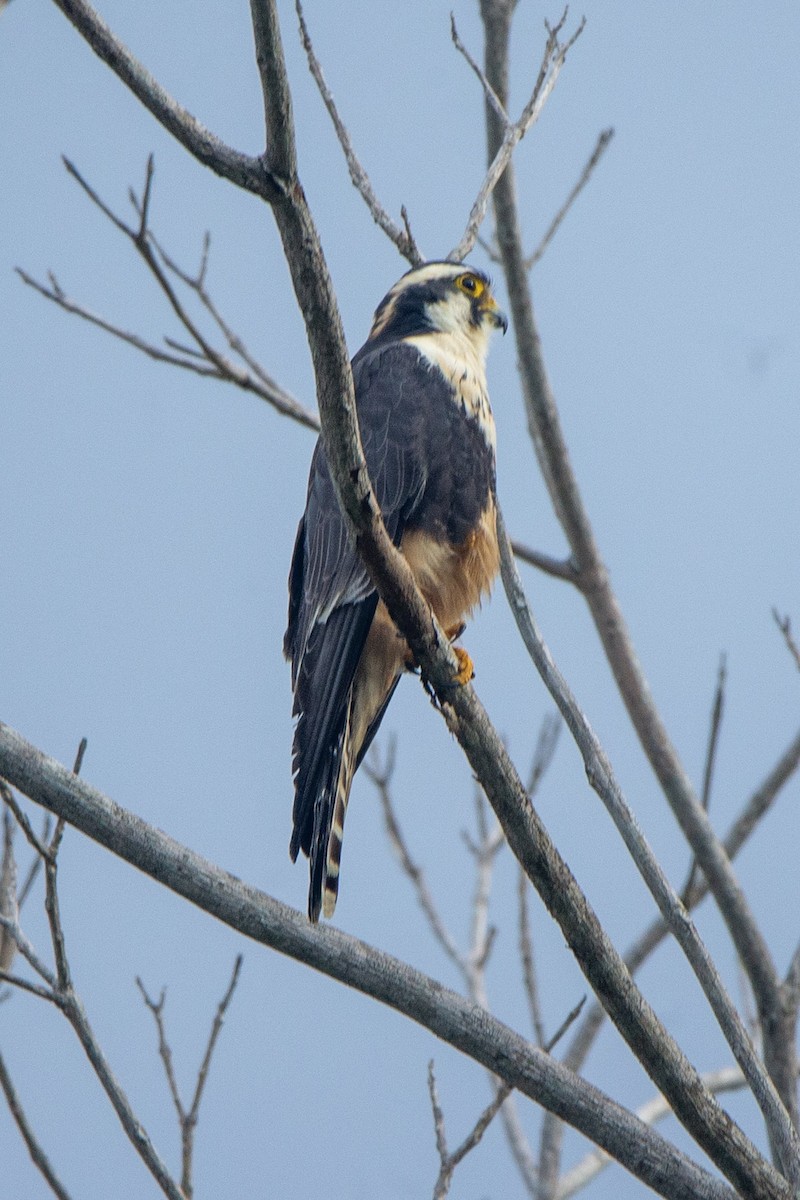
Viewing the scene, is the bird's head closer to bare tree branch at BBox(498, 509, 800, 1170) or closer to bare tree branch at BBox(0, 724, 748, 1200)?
bare tree branch at BBox(498, 509, 800, 1170)

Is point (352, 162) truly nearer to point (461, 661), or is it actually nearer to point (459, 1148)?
point (461, 661)

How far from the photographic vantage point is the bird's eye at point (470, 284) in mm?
4055

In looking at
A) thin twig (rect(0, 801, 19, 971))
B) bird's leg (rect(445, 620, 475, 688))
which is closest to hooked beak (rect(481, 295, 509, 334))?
bird's leg (rect(445, 620, 475, 688))

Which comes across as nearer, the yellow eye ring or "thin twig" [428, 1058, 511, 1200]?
"thin twig" [428, 1058, 511, 1200]

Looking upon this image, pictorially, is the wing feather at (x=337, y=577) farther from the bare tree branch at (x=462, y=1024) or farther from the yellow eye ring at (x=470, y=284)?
the yellow eye ring at (x=470, y=284)

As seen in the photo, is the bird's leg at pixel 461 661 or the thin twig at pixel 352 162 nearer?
the bird's leg at pixel 461 661

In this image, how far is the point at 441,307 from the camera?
4.04 metres

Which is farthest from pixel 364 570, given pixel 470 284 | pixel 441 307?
pixel 470 284

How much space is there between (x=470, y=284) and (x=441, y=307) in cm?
14

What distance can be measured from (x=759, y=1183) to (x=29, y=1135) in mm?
1324

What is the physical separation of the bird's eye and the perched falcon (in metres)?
0.23

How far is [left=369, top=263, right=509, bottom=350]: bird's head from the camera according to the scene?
4.00 m

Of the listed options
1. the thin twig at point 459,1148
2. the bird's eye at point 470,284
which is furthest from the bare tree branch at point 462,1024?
the bird's eye at point 470,284

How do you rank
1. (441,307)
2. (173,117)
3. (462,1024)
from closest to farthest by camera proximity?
1. (173,117)
2. (462,1024)
3. (441,307)
